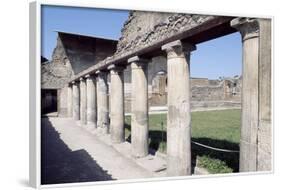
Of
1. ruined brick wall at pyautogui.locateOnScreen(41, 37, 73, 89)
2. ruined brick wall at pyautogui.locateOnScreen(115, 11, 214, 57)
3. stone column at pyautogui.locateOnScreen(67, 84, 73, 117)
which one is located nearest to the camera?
ruined brick wall at pyautogui.locateOnScreen(115, 11, 214, 57)

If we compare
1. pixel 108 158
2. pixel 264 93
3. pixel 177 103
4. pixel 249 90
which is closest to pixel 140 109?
pixel 108 158

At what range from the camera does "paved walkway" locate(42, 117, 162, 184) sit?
178 inches

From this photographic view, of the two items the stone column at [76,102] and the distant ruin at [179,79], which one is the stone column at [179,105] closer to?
the distant ruin at [179,79]

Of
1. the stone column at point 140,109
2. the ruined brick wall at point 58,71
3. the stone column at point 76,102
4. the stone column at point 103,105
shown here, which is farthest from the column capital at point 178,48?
the ruined brick wall at point 58,71

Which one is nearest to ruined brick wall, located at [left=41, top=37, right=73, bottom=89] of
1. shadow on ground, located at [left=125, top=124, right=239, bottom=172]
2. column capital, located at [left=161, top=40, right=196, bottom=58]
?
shadow on ground, located at [left=125, top=124, right=239, bottom=172]

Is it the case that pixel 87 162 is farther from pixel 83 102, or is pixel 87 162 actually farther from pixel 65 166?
pixel 83 102

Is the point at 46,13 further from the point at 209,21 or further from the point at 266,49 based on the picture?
the point at 266,49

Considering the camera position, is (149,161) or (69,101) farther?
(69,101)

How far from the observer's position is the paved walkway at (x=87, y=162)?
4533 mm

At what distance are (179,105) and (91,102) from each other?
6303mm

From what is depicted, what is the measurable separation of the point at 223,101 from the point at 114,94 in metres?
17.2

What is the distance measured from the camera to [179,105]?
433 centimetres

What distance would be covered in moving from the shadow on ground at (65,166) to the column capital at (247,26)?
3097mm

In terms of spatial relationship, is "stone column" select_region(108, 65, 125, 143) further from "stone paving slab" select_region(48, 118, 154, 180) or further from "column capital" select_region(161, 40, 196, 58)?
"column capital" select_region(161, 40, 196, 58)
